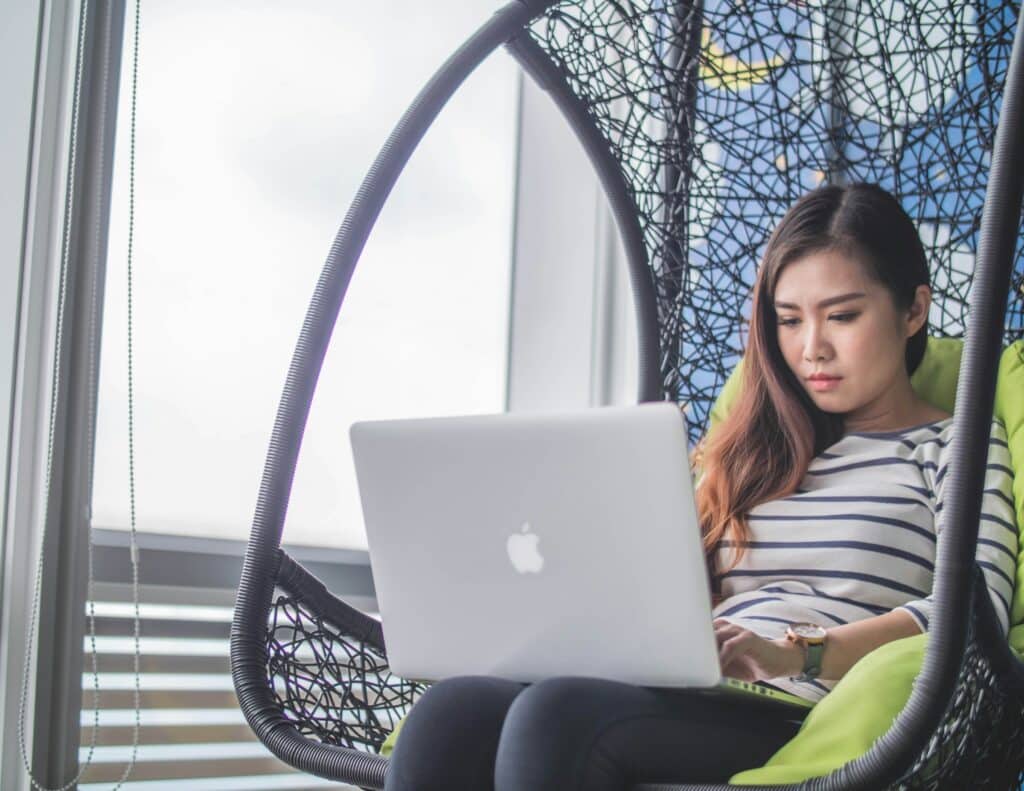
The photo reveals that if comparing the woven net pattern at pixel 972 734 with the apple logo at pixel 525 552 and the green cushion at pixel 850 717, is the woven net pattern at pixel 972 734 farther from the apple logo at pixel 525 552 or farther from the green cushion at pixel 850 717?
the apple logo at pixel 525 552

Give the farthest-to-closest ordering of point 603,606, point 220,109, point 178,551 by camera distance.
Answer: point 220,109, point 178,551, point 603,606

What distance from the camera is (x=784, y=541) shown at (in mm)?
1396

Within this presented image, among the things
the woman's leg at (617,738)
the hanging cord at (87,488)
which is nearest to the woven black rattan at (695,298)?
the woman's leg at (617,738)

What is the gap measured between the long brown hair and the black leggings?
0.40m

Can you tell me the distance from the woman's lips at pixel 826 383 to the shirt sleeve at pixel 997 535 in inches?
6.9

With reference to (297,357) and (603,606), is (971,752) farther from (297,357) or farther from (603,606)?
(297,357)

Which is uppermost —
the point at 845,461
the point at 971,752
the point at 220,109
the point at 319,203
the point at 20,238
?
the point at 220,109

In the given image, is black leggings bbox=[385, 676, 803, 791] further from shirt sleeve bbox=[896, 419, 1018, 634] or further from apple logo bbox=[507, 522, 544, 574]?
shirt sleeve bbox=[896, 419, 1018, 634]

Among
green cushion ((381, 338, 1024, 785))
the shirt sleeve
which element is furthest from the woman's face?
green cushion ((381, 338, 1024, 785))

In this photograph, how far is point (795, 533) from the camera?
1.39 m

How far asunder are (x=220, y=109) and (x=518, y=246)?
81cm

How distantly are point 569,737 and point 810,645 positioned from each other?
321mm

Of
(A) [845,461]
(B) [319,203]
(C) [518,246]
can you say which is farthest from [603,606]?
(C) [518,246]

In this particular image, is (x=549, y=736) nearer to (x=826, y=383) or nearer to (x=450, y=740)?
(x=450, y=740)
